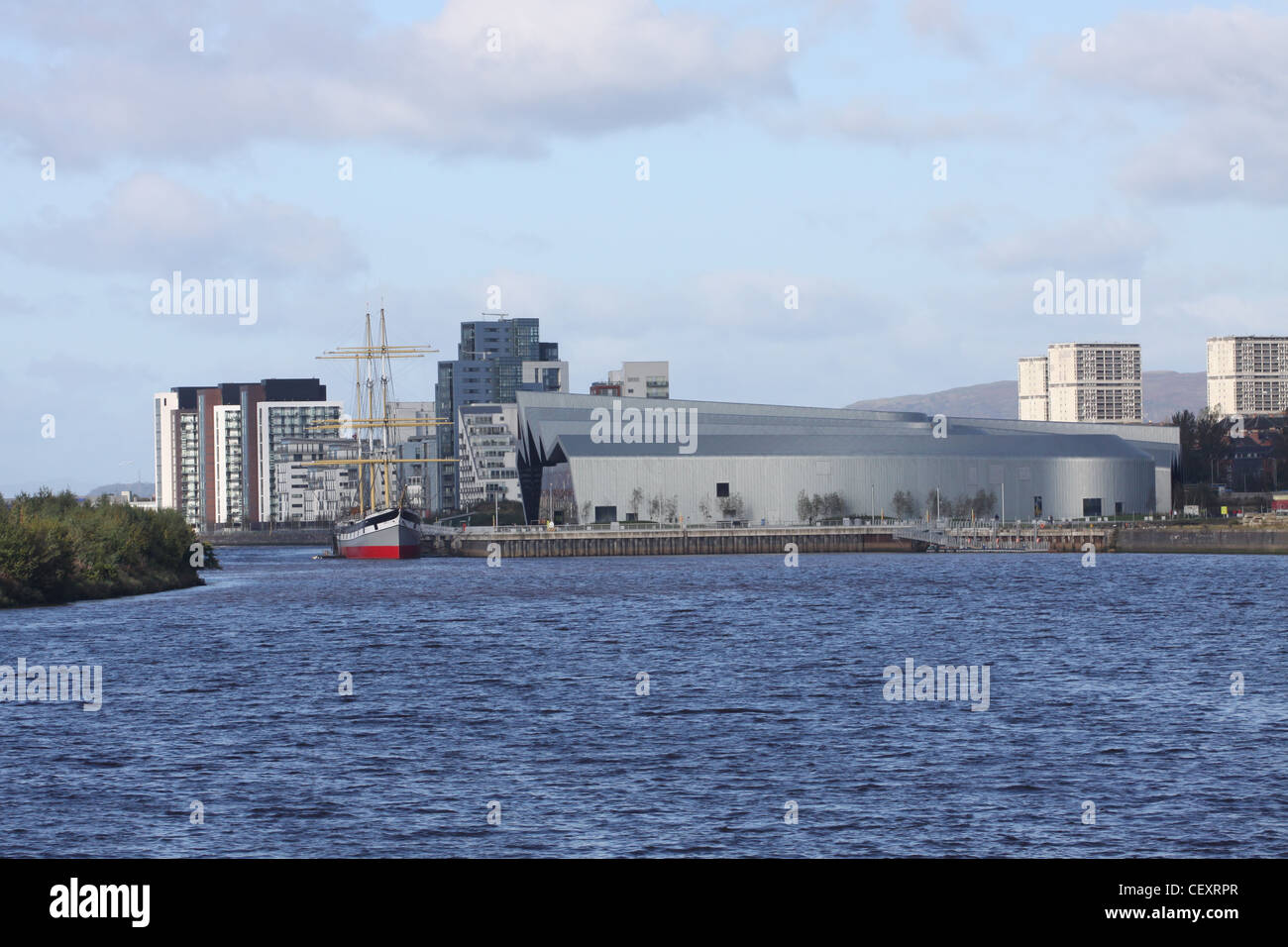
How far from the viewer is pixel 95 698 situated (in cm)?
4019

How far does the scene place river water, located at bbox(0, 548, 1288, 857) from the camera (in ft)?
74.4

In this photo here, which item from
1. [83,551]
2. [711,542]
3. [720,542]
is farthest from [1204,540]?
[83,551]

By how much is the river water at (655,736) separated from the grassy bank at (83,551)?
4.69 m

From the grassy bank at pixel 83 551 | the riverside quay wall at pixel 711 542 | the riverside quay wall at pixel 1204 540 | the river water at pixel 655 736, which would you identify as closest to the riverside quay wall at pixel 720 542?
the riverside quay wall at pixel 711 542

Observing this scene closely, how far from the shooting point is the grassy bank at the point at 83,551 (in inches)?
2945

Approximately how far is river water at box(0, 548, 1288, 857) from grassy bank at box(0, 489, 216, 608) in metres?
4.69

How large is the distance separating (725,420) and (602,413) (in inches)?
704

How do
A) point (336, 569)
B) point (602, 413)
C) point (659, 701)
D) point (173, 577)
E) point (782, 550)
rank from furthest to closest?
point (602, 413)
point (782, 550)
point (336, 569)
point (173, 577)
point (659, 701)

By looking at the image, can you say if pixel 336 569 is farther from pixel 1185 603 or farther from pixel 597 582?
pixel 1185 603

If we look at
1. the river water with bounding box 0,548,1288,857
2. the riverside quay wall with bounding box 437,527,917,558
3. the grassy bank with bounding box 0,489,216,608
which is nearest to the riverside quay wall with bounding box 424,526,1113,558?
the riverside quay wall with bounding box 437,527,917,558

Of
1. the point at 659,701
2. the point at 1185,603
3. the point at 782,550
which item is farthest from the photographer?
the point at 782,550

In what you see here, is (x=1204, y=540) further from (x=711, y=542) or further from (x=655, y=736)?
(x=655, y=736)
